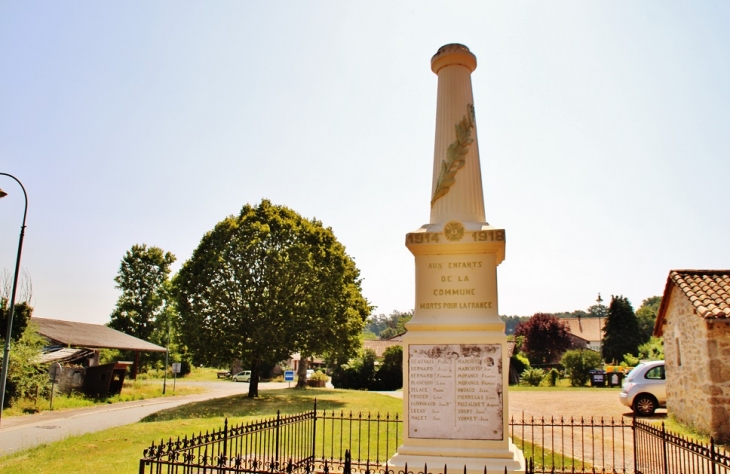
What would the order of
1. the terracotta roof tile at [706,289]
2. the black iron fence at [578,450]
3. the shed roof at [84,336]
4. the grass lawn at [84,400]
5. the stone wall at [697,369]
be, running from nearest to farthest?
the black iron fence at [578,450], the stone wall at [697,369], the terracotta roof tile at [706,289], the grass lawn at [84,400], the shed roof at [84,336]

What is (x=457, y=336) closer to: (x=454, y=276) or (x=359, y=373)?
(x=454, y=276)

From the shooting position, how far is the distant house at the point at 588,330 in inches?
2977

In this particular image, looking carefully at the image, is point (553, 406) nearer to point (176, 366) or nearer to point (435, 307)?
point (435, 307)

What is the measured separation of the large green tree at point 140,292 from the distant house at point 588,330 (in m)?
53.1

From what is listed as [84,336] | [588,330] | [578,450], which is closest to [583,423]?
[578,450]

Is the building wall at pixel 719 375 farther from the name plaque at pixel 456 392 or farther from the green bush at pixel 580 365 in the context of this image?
the green bush at pixel 580 365

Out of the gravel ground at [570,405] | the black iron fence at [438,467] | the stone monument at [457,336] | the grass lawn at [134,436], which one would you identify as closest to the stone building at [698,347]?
the black iron fence at [438,467]

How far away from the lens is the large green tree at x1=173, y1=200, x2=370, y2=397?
2591 centimetres

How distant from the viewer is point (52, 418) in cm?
2053

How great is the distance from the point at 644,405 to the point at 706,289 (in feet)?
16.6

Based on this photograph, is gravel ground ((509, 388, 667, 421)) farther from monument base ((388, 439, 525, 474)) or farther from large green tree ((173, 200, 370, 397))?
monument base ((388, 439, 525, 474))

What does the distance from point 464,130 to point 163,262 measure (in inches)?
2187

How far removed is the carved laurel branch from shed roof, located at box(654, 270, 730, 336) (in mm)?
8998

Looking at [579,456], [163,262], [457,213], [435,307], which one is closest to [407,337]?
[435,307]
